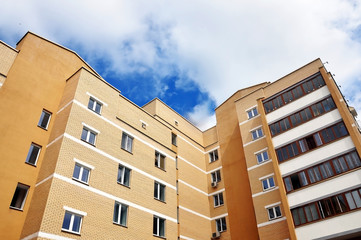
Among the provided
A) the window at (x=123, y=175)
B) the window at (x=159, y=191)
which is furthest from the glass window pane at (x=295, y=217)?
the window at (x=123, y=175)

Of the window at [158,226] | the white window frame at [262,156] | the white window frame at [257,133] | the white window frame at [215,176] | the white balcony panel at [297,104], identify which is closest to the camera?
the window at [158,226]

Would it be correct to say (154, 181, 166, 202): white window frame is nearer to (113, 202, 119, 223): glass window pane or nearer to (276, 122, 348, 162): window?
(113, 202, 119, 223): glass window pane

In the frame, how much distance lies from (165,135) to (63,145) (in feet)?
44.3

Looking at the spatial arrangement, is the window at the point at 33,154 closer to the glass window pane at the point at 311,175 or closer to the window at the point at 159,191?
the window at the point at 159,191

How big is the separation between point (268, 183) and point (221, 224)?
757 cm

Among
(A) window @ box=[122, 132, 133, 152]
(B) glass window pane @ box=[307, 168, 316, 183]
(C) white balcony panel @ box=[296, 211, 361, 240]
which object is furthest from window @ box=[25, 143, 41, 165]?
(B) glass window pane @ box=[307, 168, 316, 183]

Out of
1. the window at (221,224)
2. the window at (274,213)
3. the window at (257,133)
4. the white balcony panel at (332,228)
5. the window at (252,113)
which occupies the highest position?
the window at (252,113)

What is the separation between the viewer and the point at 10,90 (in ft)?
73.1

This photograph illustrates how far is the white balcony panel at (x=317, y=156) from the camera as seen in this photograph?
2383 centimetres

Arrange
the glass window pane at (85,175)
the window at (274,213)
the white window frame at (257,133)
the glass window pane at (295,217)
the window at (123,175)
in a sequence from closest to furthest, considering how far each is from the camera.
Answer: the glass window pane at (85,175) < the glass window pane at (295,217) < the window at (123,175) < the window at (274,213) < the white window frame at (257,133)

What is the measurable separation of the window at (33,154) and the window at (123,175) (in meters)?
6.54

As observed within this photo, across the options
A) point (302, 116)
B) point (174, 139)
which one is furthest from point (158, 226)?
point (302, 116)

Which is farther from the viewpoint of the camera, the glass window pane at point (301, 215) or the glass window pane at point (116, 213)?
the glass window pane at point (301, 215)

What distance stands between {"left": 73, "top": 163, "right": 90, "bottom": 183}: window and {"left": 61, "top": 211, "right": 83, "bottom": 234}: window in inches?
102
